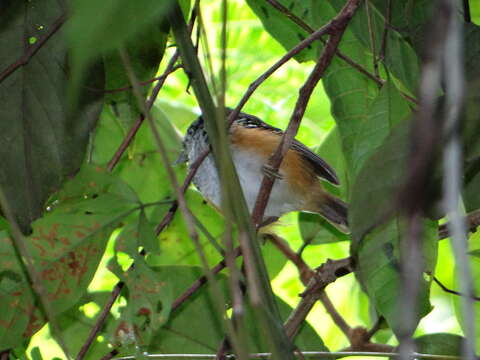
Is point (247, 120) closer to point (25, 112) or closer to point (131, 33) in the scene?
point (25, 112)

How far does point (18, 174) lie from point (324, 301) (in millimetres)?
1169

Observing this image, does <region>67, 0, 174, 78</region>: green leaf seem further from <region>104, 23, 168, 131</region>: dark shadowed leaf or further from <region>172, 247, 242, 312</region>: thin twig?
<region>172, 247, 242, 312</region>: thin twig

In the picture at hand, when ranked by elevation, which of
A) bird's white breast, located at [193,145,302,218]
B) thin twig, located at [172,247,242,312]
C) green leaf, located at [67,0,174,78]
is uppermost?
bird's white breast, located at [193,145,302,218]

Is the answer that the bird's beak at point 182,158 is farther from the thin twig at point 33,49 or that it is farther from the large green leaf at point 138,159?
the thin twig at point 33,49

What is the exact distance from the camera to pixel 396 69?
187 centimetres

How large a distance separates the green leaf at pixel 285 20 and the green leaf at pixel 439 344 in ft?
3.00

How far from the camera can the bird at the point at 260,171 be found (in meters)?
2.90

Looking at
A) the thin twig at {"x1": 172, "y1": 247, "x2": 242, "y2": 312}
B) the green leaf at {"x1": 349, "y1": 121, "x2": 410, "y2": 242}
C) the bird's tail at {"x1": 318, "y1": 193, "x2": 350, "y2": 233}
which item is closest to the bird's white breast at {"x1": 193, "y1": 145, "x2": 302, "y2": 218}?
the bird's tail at {"x1": 318, "y1": 193, "x2": 350, "y2": 233}

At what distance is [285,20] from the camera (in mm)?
2270

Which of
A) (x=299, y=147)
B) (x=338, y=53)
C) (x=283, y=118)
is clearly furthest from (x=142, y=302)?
(x=283, y=118)

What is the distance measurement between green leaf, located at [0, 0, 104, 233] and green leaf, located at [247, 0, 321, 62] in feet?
2.00

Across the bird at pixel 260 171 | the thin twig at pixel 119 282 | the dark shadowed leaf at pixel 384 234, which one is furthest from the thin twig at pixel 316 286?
the bird at pixel 260 171

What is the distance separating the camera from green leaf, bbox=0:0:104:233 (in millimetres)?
1782

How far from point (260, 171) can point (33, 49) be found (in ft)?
4.21
